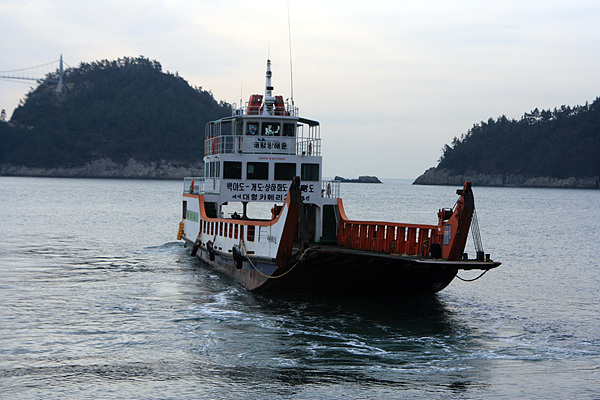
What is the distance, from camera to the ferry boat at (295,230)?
727 inches

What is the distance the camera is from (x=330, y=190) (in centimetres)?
2578

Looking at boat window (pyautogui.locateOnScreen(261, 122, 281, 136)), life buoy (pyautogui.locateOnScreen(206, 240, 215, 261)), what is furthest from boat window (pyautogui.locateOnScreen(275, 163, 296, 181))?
life buoy (pyautogui.locateOnScreen(206, 240, 215, 261))

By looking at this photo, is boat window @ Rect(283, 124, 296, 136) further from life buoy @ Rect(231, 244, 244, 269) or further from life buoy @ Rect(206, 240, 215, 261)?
life buoy @ Rect(231, 244, 244, 269)

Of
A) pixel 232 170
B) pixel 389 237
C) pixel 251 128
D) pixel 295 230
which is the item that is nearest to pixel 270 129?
pixel 251 128

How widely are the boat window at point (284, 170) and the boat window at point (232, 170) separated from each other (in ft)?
4.69

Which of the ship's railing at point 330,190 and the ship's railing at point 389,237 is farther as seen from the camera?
the ship's railing at point 330,190

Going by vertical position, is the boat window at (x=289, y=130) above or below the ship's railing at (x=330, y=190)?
above

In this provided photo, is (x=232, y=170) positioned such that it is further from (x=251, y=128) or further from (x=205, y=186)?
(x=205, y=186)

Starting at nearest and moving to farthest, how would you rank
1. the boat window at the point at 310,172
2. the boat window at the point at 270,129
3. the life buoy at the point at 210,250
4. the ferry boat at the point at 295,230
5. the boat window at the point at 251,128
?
the ferry boat at the point at 295,230, the life buoy at the point at 210,250, the boat window at the point at 310,172, the boat window at the point at 251,128, the boat window at the point at 270,129

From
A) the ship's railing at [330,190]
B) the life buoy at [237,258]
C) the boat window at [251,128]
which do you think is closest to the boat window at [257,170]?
the boat window at [251,128]

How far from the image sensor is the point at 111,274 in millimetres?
27188

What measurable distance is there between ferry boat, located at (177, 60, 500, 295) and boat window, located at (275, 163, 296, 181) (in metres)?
0.04

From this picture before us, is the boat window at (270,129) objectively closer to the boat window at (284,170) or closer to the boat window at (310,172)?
the boat window at (284,170)

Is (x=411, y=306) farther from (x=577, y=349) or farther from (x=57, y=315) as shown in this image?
(x=57, y=315)
